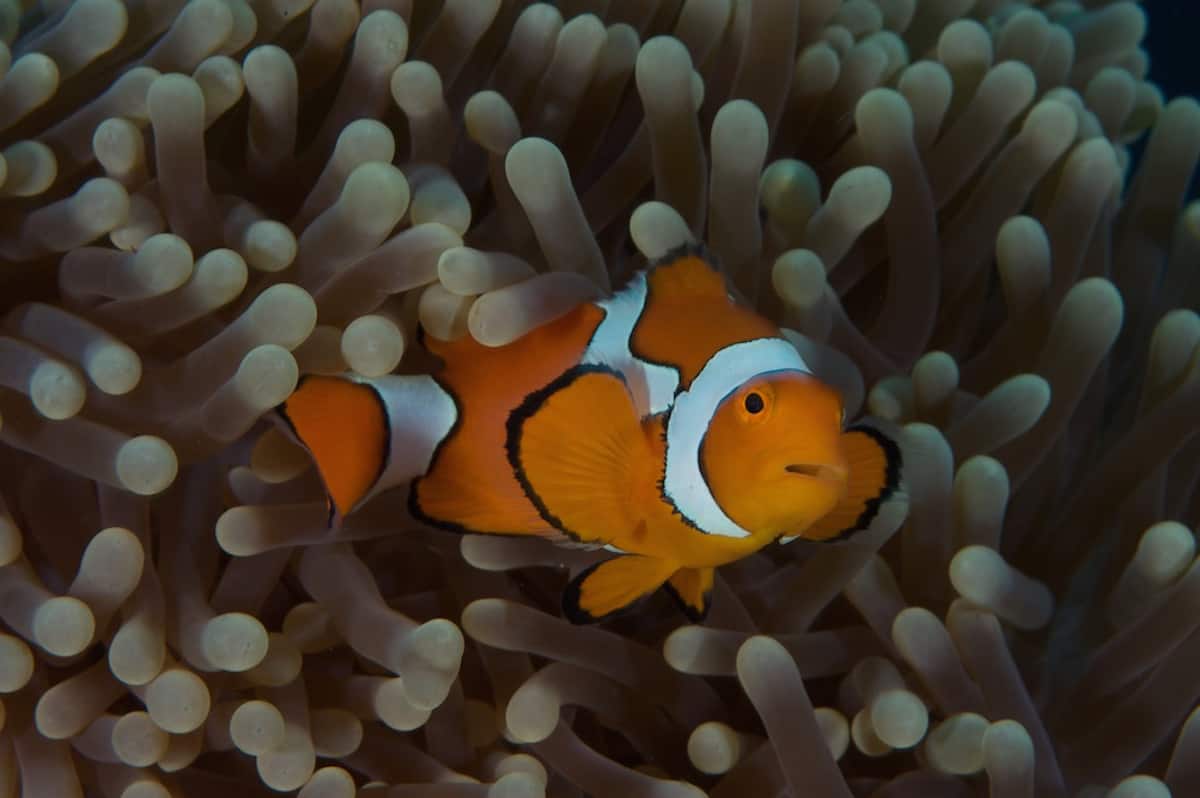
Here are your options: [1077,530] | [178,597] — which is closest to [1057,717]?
[1077,530]

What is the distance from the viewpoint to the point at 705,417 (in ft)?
2.80

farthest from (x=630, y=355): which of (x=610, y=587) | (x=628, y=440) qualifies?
(x=610, y=587)

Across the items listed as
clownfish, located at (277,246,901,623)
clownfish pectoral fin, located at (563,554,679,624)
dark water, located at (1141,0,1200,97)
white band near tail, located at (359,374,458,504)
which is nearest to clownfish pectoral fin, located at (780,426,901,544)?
clownfish, located at (277,246,901,623)

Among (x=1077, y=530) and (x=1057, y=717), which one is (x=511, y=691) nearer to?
(x=1057, y=717)

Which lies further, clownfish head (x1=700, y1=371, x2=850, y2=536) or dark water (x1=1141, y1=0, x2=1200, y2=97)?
dark water (x1=1141, y1=0, x2=1200, y2=97)

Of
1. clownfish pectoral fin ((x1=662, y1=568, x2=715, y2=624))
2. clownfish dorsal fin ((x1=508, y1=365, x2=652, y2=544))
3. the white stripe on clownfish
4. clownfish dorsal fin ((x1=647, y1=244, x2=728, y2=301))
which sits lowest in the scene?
clownfish pectoral fin ((x1=662, y1=568, x2=715, y2=624))

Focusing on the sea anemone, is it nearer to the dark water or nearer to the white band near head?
the white band near head

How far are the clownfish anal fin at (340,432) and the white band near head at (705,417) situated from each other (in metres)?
0.25


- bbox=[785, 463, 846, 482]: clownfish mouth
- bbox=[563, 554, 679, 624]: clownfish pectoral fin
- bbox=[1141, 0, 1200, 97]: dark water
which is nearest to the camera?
bbox=[785, 463, 846, 482]: clownfish mouth

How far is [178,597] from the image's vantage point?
96 centimetres

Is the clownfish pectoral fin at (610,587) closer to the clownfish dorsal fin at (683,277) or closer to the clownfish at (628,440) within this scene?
the clownfish at (628,440)

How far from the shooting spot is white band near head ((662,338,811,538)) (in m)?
0.84

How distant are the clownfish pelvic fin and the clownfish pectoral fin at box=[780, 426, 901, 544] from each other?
1.00ft

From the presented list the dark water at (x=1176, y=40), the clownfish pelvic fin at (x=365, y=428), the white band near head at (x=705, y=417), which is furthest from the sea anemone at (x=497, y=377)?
the dark water at (x=1176, y=40)
